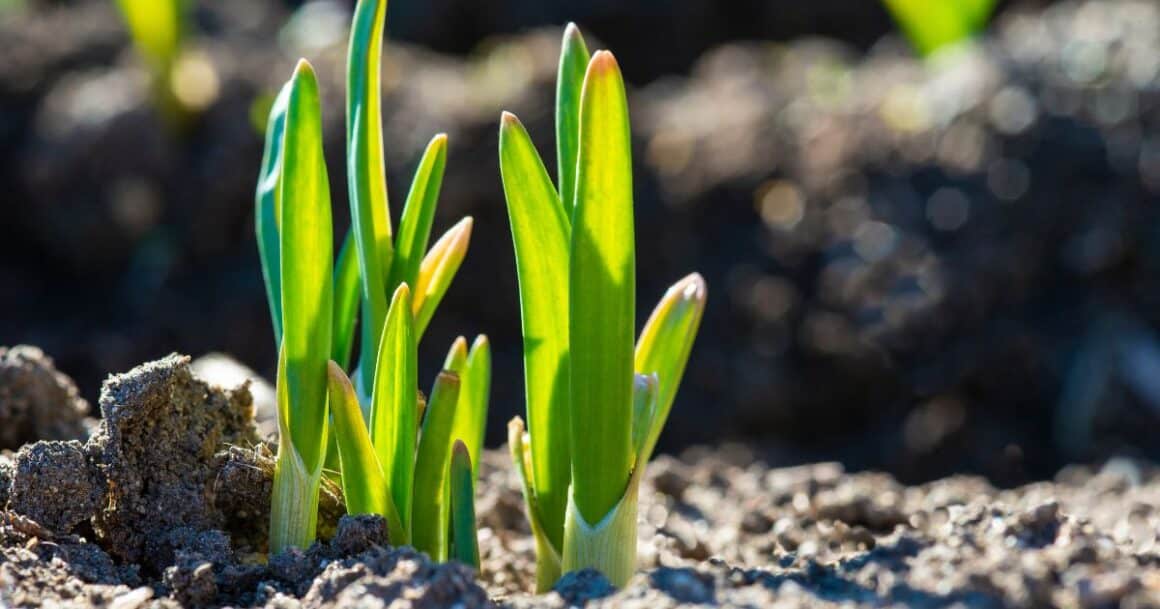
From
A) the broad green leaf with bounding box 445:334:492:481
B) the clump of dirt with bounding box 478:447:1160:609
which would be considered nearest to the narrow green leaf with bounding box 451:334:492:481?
the broad green leaf with bounding box 445:334:492:481

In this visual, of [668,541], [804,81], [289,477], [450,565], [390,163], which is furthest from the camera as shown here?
[804,81]

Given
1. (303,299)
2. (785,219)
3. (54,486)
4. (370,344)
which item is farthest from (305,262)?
(785,219)

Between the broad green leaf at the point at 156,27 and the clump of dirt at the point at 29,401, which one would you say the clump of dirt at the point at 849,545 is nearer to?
the clump of dirt at the point at 29,401

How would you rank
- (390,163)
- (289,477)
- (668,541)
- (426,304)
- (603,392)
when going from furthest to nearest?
(390,163) → (668,541) → (426,304) → (289,477) → (603,392)

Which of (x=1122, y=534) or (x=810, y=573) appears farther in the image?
(x=1122, y=534)

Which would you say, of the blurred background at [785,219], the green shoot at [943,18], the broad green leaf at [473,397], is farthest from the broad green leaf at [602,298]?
the green shoot at [943,18]

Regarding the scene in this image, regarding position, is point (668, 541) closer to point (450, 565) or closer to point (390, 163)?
point (450, 565)

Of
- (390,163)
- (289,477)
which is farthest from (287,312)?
(390,163)
